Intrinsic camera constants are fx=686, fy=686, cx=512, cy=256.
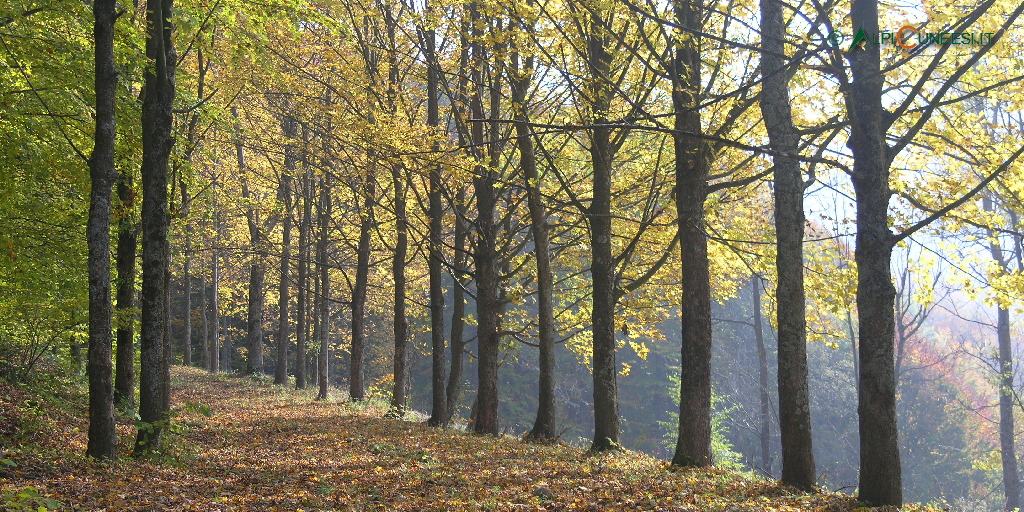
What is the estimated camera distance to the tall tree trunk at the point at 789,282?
843 centimetres

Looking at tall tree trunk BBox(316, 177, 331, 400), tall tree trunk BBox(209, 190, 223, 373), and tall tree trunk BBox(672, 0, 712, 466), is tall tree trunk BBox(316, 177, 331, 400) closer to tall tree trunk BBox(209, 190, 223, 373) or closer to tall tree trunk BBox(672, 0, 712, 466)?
tall tree trunk BBox(209, 190, 223, 373)

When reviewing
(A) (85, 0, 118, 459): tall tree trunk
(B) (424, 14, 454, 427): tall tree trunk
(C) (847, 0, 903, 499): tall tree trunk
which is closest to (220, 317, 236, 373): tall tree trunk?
(B) (424, 14, 454, 427): tall tree trunk

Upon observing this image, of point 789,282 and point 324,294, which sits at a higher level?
point 324,294

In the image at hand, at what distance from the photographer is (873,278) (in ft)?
23.0

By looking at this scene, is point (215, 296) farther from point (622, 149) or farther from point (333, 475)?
point (333, 475)

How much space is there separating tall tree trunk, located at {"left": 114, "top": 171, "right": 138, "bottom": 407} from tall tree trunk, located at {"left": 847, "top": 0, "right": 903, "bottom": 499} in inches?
349

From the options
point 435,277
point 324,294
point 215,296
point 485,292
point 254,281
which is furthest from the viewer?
point 215,296

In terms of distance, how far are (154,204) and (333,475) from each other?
4195 mm

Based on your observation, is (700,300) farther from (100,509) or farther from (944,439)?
(944,439)

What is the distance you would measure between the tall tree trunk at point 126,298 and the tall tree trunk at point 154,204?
0.54 meters

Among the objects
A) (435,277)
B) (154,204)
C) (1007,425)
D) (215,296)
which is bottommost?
(1007,425)

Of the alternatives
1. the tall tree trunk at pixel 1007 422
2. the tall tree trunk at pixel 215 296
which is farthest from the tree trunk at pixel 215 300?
the tall tree trunk at pixel 1007 422

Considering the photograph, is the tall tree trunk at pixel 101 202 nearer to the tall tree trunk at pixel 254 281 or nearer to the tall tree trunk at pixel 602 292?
the tall tree trunk at pixel 602 292

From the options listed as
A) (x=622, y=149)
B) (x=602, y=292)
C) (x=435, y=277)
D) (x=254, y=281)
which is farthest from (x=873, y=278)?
(x=254, y=281)
